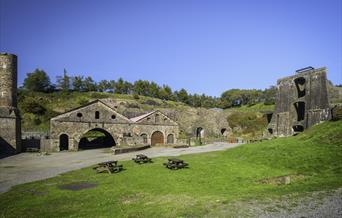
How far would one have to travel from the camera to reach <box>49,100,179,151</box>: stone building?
35.3m

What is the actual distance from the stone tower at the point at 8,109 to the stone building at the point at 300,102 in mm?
39505

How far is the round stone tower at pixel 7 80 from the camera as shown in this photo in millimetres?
32750

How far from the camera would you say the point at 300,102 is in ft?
143

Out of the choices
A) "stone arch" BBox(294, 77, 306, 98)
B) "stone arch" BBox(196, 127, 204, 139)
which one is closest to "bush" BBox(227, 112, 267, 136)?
"stone arch" BBox(196, 127, 204, 139)

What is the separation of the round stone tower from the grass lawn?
21.7 meters

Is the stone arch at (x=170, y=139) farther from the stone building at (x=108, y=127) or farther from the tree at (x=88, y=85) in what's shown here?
the tree at (x=88, y=85)

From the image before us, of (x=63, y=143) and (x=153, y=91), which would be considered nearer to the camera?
(x=63, y=143)

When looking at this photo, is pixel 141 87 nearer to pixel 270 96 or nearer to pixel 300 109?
pixel 270 96

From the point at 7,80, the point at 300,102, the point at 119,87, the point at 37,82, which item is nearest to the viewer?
the point at 7,80

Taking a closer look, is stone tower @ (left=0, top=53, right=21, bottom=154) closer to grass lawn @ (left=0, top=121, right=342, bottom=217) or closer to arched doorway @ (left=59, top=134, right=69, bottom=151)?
arched doorway @ (left=59, top=134, right=69, bottom=151)

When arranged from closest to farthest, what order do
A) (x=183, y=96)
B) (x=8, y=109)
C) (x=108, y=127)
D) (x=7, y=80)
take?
(x=8, y=109), (x=7, y=80), (x=108, y=127), (x=183, y=96)

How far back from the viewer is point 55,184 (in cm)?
1409

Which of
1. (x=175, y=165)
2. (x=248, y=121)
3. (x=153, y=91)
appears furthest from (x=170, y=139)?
(x=153, y=91)

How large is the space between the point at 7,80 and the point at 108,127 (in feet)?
47.7
